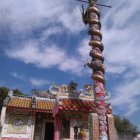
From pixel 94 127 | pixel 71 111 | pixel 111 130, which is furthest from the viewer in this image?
pixel 71 111

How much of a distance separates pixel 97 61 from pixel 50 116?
7.89m

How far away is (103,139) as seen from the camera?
11039 mm

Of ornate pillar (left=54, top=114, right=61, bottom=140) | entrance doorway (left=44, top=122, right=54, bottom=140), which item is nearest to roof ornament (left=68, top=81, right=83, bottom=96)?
ornate pillar (left=54, top=114, right=61, bottom=140)

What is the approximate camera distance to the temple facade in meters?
15.0

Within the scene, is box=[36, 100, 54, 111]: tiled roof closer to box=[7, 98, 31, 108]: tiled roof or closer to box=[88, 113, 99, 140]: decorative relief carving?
box=[7, 98, 31, 108]: tiled roof

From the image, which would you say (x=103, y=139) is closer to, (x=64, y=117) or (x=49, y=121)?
(x=64, y=117)

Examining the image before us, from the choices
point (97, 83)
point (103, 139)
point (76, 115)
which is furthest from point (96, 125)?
point (76, 115)

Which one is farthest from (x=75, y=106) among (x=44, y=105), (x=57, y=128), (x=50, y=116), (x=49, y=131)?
(x=49, y=131)

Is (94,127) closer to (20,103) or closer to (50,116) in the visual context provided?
(50,116)

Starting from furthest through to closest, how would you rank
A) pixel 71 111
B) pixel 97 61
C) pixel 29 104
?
pixel 29 104
pixel 71 111
pixel 97 61

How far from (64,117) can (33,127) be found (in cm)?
314

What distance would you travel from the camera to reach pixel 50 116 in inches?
730

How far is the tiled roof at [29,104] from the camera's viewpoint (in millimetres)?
17547

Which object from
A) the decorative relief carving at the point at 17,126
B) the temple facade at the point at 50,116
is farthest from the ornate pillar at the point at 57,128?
the decorative relief carving at the point at 17,126
